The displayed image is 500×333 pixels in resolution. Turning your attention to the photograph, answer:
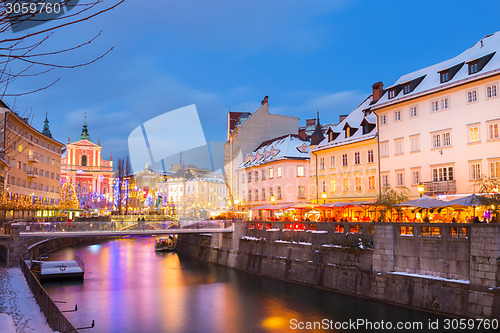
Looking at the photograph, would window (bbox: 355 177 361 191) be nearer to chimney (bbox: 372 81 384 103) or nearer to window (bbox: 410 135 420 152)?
window (bbox: 410 135 420 152)

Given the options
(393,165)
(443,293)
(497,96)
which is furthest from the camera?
(393,165)

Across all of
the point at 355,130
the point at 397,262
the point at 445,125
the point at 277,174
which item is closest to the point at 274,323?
the point at 397,262

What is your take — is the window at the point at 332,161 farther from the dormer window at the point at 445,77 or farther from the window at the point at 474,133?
the window at the point at 474,133

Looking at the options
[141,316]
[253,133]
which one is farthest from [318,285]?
[253,133]

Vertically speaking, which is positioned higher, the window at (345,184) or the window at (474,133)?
the window at (474,133)

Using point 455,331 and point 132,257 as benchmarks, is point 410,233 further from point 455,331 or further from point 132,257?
point 132,257

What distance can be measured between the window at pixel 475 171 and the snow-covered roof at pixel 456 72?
6.88 m

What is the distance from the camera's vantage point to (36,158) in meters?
85.4

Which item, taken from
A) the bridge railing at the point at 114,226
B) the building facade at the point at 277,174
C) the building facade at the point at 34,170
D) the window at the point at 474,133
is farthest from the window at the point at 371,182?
the building facade at the point at 34,170

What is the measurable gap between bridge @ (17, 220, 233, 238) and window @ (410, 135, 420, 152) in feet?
68.8

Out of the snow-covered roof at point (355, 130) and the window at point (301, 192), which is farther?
the window at point (301, 192)

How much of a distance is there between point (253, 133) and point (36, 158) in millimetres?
Result: 38602

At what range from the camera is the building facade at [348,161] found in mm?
50062

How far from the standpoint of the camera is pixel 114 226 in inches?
1902
